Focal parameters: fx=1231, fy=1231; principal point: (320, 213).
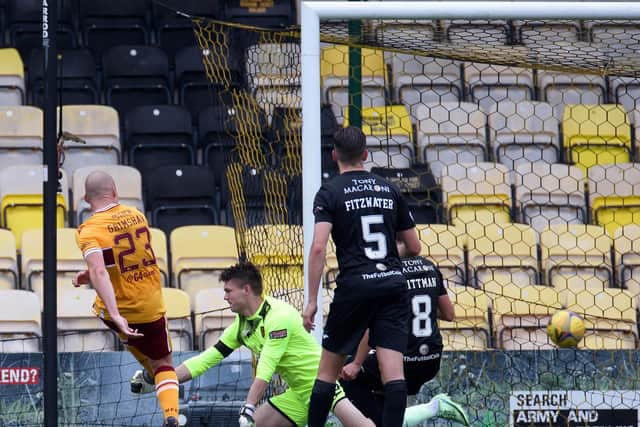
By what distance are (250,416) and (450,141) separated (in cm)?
453

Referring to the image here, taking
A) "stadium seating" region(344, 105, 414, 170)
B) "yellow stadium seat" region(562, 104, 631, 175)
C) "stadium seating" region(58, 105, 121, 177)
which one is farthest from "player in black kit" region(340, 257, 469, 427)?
"stadium seating" region(58, 105, 121, 177)

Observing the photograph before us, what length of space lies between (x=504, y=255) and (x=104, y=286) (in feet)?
13.4

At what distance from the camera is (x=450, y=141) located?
33.7ft

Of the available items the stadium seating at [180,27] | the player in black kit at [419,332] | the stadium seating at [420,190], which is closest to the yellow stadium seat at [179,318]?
the stadium seating at [420,190]

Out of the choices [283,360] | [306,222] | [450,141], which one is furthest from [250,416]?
[450,141]

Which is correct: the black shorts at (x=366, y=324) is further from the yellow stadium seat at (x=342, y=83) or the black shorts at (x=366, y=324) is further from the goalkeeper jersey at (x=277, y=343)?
the yellow stadium seat at (x=342, y=83)

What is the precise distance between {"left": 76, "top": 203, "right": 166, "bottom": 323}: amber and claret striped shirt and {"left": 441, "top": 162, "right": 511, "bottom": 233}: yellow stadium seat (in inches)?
140

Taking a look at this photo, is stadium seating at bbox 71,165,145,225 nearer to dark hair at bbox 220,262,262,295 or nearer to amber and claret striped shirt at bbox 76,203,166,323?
amber and claret striped shirt at bbox 76,203,166,323

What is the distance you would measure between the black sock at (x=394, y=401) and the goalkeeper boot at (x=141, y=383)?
67.5 inches

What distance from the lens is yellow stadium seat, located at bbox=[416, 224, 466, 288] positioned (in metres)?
9.34

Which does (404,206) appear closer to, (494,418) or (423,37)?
(423,37)

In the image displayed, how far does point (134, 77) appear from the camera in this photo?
1138 centimetres

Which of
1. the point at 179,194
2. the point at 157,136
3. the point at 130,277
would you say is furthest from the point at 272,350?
the point at 157,136

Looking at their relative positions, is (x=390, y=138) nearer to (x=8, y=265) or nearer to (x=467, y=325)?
(x=467, y=325)
